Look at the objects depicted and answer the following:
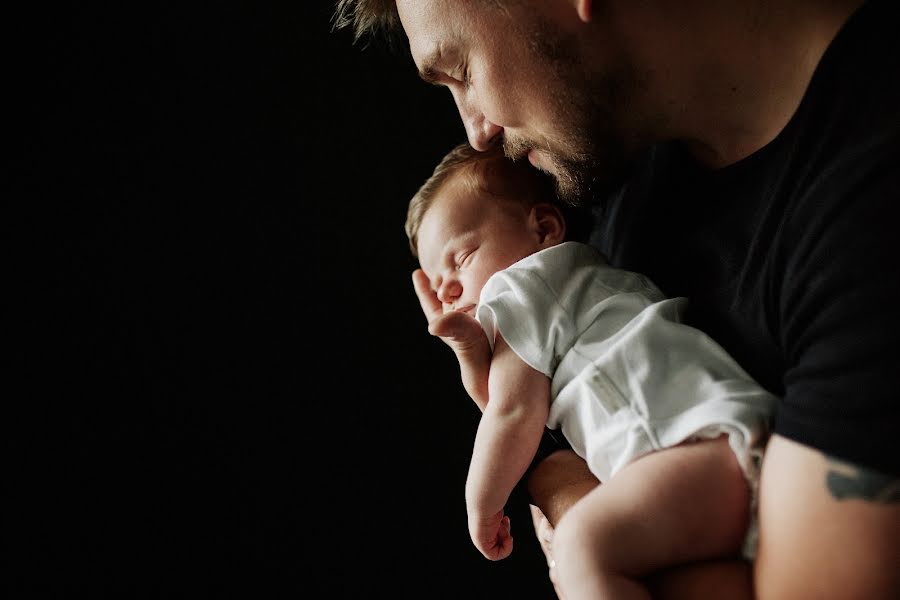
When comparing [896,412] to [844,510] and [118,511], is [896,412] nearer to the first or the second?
[844,510]

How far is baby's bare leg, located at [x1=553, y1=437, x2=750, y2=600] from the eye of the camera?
927 millimetres

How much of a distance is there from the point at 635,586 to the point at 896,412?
1.15 feet

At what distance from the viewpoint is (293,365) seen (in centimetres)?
188

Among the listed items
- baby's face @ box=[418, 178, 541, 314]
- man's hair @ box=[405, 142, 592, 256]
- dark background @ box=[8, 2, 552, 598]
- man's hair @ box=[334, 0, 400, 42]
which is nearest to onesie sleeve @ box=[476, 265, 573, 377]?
baby's face @ box=[418, 178, 541, 314]

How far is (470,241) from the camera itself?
1.35 meters

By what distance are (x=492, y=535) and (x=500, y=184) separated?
0.57 m

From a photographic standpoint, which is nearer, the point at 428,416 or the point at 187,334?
the point at 187,334

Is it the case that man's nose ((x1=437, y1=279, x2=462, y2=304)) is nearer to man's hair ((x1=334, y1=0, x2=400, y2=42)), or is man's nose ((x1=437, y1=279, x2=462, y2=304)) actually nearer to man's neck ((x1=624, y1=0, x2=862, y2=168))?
man's neck ((x1=624, y1=0, x2=862, y2=168))

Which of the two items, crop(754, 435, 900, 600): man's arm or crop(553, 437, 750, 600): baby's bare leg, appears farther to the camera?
crop(553, 437, 750, 600): baby's bare leg

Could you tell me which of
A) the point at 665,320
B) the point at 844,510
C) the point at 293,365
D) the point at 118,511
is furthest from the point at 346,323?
the point at 844,510

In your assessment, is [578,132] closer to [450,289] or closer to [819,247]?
[450,289]

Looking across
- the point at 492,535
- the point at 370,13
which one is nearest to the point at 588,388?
the point at 492,535

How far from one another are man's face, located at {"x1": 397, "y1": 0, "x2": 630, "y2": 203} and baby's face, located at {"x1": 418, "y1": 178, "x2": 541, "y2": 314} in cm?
9

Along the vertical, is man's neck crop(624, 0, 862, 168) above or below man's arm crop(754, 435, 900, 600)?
above
